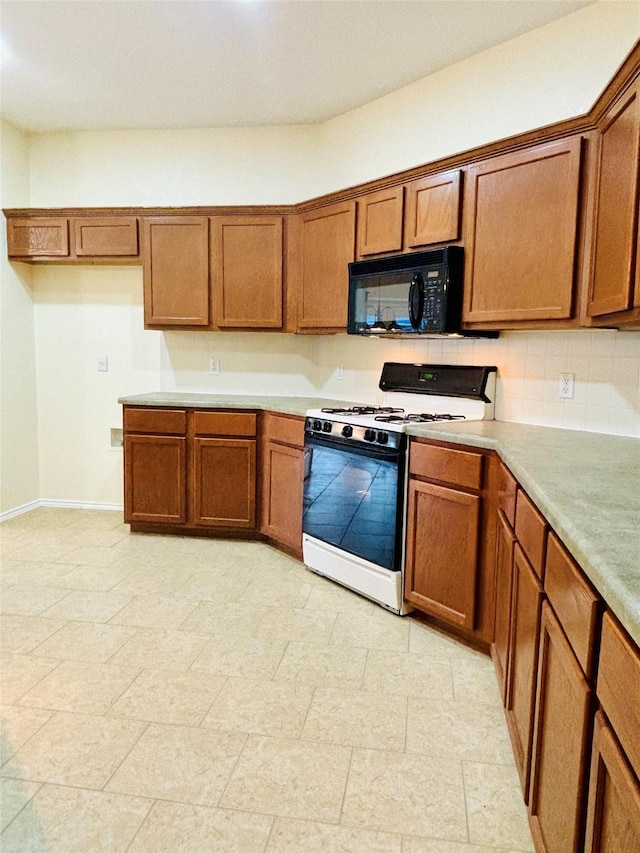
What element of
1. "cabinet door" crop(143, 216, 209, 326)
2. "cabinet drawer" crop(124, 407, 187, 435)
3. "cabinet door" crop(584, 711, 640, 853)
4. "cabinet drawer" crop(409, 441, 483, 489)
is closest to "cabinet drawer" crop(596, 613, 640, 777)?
"cabinet door" crop(584, 711, 640, 853)

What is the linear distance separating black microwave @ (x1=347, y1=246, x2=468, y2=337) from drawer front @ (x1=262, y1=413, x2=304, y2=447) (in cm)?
63

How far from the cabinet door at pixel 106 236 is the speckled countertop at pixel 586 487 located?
2484 millimetres

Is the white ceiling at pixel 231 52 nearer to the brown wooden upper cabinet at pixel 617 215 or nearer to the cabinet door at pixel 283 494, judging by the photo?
the brown wooden upper cabinet at pixel 617 215

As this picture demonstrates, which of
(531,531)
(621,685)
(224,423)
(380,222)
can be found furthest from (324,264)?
(621,685)

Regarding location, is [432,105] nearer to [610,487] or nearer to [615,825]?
[610,487]

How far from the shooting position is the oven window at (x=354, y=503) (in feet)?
8.78

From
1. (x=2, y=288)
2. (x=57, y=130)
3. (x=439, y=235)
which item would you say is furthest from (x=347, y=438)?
(x=57, y=130)

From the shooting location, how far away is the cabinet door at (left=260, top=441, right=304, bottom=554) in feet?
10.9

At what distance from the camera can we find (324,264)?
3428mm

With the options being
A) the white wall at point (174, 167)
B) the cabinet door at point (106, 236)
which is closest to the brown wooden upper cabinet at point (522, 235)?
the white wall at point (174, 167)

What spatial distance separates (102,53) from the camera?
3029 millimetres

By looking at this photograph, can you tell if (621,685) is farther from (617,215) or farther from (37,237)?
(37,237)

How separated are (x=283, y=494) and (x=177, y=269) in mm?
1676

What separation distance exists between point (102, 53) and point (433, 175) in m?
1.90
